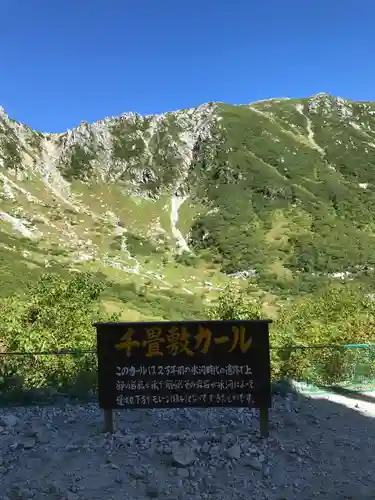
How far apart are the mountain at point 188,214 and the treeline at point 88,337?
55899 millimetres

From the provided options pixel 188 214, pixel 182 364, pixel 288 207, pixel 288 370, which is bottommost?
pixel 288 370

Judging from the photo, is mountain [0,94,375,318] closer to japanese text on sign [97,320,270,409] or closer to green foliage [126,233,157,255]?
green foliage [126,233,157,255]

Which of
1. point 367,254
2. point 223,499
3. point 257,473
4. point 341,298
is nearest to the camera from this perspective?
point 223,499

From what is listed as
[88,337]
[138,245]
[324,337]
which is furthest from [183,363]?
[138,245]

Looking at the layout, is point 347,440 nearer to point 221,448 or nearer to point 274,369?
point 221,448

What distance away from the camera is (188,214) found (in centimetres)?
17262

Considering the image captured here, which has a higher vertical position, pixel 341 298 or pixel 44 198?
pixel 44 198

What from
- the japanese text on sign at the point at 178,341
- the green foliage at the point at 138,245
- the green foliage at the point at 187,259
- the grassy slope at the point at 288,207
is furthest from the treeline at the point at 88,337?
the green foliage at the point at 138,245

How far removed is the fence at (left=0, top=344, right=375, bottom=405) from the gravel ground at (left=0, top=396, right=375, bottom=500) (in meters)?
1.21

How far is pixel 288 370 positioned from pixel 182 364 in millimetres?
6016

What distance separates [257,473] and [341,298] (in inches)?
888

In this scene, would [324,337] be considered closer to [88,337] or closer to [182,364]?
[88,337]

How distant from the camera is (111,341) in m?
9.02

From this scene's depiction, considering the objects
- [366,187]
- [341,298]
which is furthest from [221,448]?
[366,187]
